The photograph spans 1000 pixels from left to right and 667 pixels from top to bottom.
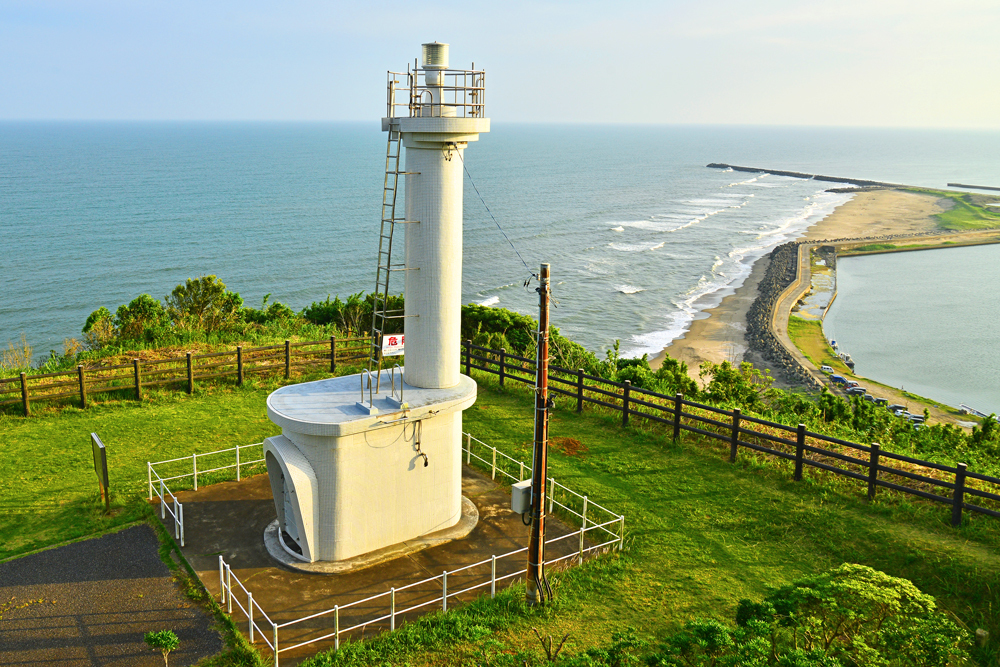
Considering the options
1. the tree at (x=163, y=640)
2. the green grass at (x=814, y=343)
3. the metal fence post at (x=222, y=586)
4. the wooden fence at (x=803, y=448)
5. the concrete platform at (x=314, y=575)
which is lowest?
the green grass at (x=814, y=343)

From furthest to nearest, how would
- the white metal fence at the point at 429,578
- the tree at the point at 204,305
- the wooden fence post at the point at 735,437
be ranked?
the tree at the point at 204,305 < the wooden fence post at the point at 735,437 < the white metal fence at the point at 429,578

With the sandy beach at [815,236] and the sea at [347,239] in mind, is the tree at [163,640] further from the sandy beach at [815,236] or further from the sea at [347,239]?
the sea at [347,239]

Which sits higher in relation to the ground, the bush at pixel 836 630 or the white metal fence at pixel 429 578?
the bush at pixel 836 630

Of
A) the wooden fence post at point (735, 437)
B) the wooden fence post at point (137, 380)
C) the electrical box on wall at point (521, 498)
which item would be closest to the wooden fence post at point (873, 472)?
the wooden fence post at point (735, 437)

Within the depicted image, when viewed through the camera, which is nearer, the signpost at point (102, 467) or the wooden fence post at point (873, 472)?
the signpost at point (102, 467)

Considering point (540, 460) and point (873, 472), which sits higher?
point (540, 460)

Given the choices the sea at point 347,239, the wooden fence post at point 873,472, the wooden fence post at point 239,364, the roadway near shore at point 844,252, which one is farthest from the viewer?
the sea at point 347,239

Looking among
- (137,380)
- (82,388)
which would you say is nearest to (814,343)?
(137,380)

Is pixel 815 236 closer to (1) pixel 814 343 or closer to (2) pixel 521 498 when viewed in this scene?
(1) pixel 814 343
